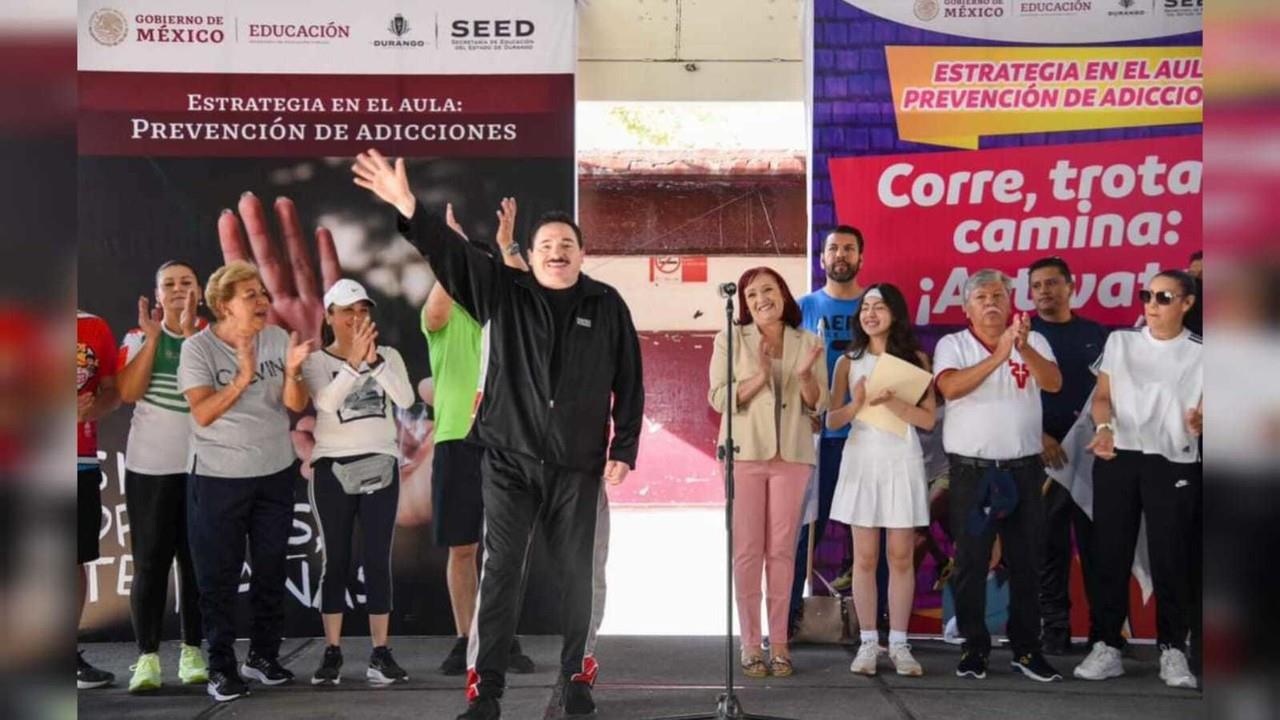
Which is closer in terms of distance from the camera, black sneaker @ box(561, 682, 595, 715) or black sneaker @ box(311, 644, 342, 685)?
black sneaker @ box(561, 682, 595, 715)

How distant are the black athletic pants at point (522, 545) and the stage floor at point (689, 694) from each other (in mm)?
316

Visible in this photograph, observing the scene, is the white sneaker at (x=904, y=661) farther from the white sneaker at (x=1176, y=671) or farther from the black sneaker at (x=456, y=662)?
the black sneaker at (x=456, y=662)

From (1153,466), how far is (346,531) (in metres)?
3.15

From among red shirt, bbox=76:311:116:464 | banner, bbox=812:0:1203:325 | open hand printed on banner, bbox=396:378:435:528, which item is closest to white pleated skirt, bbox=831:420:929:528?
banner, bbox=812:0:1203:325

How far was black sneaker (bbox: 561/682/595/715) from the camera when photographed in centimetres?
399

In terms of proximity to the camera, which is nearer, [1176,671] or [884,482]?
[1176,671]

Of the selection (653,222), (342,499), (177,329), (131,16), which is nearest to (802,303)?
(342,499)

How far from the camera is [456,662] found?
4656 mm

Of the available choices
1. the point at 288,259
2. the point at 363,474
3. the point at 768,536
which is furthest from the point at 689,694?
the point at 288,259

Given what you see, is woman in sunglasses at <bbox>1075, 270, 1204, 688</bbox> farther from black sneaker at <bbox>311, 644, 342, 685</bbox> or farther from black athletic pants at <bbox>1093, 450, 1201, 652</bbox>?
black sneaker at <bbox>311, 644, 342, 685</bbox>

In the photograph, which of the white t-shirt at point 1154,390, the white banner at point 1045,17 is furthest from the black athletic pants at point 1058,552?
the white banner at point 1045,17

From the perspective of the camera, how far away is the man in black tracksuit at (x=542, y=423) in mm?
3785

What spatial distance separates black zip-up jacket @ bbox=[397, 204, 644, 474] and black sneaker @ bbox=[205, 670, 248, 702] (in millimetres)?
1349

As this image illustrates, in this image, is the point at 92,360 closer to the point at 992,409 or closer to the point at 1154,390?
the point at 992,409
